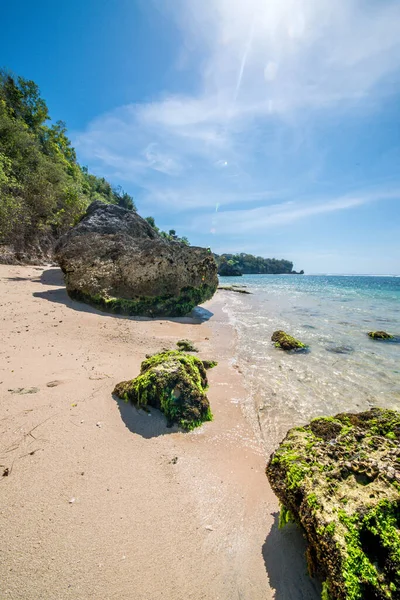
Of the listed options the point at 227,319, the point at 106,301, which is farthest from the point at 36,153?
the point at 227,319

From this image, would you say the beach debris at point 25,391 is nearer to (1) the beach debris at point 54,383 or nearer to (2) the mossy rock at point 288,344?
(1) the beach debris at point 54,383

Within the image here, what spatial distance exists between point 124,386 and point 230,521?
2725 millimetres

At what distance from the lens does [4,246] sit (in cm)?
2016

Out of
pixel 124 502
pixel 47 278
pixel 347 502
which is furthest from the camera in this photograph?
pixel 47 278

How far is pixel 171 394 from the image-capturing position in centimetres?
436

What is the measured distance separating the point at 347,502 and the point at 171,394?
2.90 m

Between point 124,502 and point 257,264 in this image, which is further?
point 257,264

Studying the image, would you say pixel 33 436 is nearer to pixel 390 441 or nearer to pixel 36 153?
pixel 390 441

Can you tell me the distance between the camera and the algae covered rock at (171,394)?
4301 millimetres

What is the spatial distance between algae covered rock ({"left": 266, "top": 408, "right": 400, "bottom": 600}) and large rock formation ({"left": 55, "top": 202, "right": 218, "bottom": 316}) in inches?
423

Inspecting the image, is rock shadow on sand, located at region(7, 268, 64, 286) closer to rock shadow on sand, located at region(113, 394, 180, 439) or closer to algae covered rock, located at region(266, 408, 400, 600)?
rock shadow on sand, located at region(113, 394, 180, 439)

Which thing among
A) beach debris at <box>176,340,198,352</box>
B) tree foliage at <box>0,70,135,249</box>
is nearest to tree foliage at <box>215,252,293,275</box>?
tree foliage at <box>0,70,135,249</box>

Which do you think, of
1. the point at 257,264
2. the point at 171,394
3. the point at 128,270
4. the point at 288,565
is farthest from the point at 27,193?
the point at 257,264

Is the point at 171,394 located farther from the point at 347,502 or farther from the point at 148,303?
the point at 148,303
